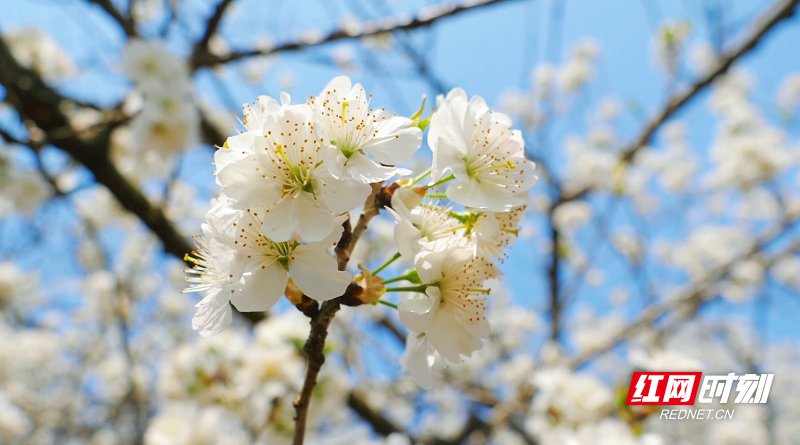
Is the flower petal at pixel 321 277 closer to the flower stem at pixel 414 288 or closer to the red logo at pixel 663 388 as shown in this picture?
the flower stem at pixel 414 288

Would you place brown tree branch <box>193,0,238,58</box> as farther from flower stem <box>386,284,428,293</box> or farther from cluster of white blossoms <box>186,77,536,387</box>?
flower stem <box>386,284,428,293</box>

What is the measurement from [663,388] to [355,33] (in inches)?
80.3

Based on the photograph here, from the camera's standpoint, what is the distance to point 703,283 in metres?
3.07

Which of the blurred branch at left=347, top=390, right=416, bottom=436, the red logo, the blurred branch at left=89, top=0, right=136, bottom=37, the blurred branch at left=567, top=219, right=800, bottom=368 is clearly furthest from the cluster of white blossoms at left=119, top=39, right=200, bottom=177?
the blurred branch at left=567, top=219, right=800, bottom=368

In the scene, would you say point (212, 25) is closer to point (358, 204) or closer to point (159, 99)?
point (159, 99)

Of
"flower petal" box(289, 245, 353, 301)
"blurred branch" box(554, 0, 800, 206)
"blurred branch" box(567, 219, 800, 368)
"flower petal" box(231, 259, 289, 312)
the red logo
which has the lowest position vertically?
"blurred branch" box(567, 219, 800, 368)

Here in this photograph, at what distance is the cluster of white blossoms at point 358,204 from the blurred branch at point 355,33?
1454 millimetres

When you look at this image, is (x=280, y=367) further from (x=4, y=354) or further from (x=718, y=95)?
(x=718, y=95)

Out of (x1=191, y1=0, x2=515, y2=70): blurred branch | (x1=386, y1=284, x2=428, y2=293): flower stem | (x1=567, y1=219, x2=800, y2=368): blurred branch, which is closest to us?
(x1=386, y1=284, x2=428, y2=293): flower stem

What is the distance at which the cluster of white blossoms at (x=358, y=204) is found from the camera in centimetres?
70

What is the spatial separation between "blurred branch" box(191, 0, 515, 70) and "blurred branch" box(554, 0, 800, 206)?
1.59 m

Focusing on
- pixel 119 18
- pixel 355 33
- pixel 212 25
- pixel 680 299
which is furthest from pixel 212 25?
pixel 680 299

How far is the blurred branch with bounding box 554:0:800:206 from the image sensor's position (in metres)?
2.55

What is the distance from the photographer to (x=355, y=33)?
2.42m
